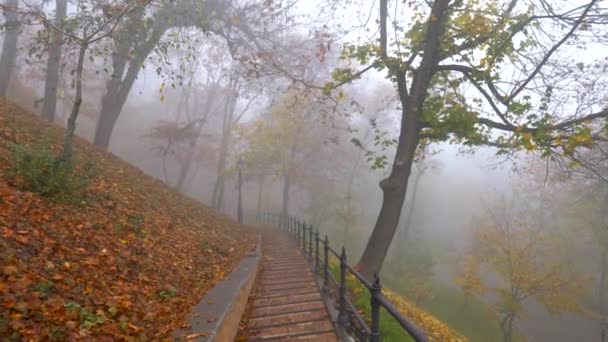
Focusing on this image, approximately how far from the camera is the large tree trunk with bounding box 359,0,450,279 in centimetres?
815

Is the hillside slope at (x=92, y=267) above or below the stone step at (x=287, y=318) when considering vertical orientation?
above

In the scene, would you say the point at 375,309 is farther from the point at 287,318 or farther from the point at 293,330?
the point at 287,318

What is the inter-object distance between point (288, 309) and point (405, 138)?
5081mm

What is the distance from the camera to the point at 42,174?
5660mm

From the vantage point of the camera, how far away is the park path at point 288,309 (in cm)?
502

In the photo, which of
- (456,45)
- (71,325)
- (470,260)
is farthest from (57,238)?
(470,260)

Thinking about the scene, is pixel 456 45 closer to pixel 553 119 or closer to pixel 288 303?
pixel 553 119

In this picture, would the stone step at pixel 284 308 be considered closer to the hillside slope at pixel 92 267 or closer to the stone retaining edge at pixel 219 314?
the stone retaining edge at pixel 219 314

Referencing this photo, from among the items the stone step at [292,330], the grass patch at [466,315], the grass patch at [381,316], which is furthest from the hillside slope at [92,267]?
the grass patch at [466,315]

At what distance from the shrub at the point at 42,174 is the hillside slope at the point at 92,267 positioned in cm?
17

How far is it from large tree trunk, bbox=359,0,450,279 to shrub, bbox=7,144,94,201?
22.5 ft

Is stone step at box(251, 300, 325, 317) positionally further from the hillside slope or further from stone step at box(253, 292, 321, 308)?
the hillside slope

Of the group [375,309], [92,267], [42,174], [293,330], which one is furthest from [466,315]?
[42,174]

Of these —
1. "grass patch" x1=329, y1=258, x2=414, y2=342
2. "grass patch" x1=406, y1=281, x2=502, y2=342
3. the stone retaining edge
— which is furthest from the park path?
"grass patch" x1=406, y1=281, x2=502, y2=342
